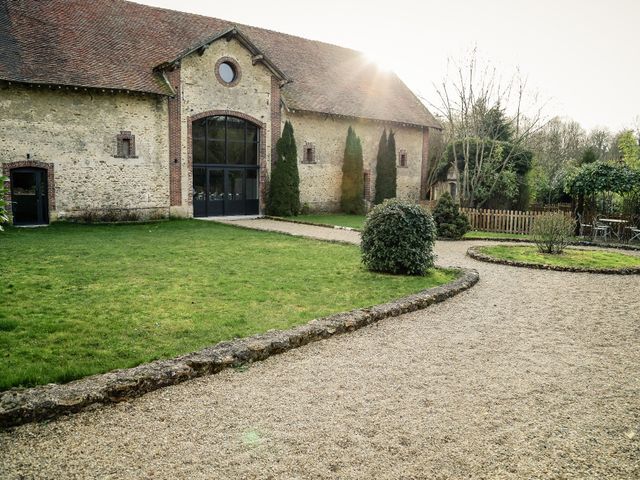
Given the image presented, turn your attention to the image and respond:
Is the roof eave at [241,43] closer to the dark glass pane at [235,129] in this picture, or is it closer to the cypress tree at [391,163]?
the dark glass pane at [235,129]

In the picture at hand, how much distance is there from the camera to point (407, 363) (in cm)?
582

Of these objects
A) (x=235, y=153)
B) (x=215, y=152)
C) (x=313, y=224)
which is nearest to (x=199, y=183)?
(x=215, y=152)

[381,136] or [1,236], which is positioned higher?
[381,136]

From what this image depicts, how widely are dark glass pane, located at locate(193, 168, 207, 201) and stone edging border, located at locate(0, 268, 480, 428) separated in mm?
16500

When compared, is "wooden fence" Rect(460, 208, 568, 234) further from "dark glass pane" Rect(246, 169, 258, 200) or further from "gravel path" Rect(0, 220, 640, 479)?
"gravel path" Rect(0, 220, 640, 479)

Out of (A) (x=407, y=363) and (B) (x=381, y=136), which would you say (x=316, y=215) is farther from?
(A) (x=407, y=363)

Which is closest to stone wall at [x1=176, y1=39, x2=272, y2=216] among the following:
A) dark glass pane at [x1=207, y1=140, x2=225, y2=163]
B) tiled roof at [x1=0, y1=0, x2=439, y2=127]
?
tiled roof at [x1=0, y1=0, x2=439, y2=127]

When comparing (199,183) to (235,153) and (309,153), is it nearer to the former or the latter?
(235,153)

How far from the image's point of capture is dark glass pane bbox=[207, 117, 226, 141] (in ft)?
73.5

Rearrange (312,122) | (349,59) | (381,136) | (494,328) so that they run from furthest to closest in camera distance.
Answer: (349,59) < (381,136) < (312,122) < (494,328)

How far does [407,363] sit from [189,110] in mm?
18440

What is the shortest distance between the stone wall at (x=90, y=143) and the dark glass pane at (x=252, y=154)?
424 cm

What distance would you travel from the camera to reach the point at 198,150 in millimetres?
22172

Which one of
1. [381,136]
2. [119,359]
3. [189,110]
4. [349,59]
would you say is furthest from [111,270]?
[349,59]
